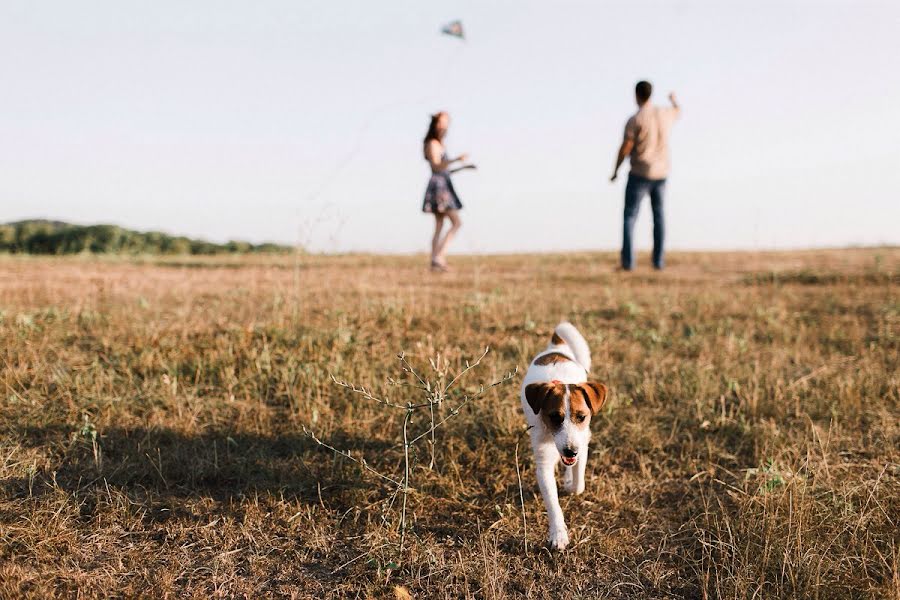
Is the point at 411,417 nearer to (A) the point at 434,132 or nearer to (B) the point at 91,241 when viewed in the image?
(A) the point at 434,132

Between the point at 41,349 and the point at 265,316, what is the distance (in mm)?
2008

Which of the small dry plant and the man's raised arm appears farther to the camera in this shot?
the man's raised arm

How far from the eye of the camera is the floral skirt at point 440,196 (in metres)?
10.8

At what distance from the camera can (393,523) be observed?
3.05 meters

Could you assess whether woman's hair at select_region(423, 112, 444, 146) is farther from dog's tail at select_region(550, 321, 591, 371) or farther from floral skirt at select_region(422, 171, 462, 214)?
dog's tail at select_region(550, 321, 591, 371)

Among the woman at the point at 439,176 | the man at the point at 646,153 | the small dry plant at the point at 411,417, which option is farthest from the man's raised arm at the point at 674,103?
the small dry plant at the point at 411,417

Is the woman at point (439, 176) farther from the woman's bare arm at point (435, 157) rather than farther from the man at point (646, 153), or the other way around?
the man at point (646, 153)

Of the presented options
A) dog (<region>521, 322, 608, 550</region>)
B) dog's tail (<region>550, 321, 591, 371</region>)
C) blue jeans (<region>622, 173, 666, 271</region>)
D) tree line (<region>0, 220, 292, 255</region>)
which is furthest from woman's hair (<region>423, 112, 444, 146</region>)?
dog (<region>521, 322, 608, 550</region>)

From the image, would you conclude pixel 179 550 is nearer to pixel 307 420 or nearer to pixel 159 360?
pixel 307 420

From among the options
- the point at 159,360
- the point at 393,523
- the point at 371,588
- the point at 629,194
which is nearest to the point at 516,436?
the point at 393,523

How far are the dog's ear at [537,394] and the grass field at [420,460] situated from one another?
0.62m

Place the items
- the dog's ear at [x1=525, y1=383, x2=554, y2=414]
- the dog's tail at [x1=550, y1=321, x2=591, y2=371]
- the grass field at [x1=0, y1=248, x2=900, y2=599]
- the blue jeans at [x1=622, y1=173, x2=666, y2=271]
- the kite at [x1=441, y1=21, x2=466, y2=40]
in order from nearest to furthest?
the grass field at [x1=0, y1=248, x2=900, y2=599], the dog's ear at [x1=525, y1=383, x2=554, y2=414], the dog's tail at [x1=550, y1=321, x2=591, y2=371], the kite at [x1=441, y1=21, x2=466, y2=40], the blue jeans at [x1=622, y1=173, x2=666, y2=271]

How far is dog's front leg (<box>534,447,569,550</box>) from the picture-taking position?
2873mm

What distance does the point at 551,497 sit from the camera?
9.45 ft
